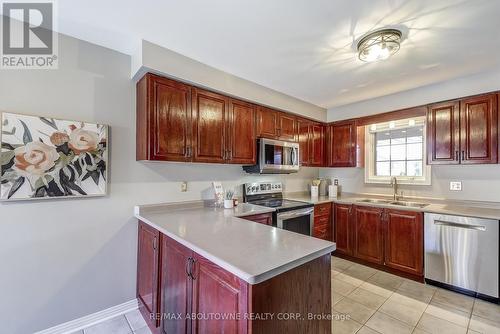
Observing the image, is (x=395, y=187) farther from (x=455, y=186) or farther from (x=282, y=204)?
(x=282, y=204)

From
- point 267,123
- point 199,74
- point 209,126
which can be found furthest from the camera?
point 267,123

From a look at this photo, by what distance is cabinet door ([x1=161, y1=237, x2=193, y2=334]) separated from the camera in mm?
1386

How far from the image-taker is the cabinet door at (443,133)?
269 cm

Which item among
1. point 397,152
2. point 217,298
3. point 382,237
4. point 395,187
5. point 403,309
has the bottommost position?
point 403,309

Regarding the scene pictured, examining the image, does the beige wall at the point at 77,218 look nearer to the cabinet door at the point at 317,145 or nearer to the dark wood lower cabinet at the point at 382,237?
the cabinet door at the point at 317,145

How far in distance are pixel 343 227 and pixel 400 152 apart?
1466 mm

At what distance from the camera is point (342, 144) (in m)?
3.85

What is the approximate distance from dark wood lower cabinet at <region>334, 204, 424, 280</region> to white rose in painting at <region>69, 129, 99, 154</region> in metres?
3.21

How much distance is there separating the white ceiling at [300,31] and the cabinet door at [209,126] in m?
0.36

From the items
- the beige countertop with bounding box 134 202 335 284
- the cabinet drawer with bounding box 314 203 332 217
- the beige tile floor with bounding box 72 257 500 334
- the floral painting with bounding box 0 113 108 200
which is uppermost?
the floral painting with bounding box 0 113 108 200

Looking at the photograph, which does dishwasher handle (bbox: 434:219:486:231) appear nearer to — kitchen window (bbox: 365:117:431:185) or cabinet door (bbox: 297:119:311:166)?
kitchen window (bbox: 365:117:431:185)

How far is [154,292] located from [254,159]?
176cm

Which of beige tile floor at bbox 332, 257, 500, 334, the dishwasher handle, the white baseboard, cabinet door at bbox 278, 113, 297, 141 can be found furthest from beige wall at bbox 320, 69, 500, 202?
the white baseboard

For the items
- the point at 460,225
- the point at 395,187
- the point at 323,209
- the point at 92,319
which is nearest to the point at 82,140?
the point at 92,319
